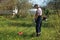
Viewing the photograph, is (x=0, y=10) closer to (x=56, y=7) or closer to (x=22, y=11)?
(x=22, y=11)

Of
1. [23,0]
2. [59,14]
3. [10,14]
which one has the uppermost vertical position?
[59,14]

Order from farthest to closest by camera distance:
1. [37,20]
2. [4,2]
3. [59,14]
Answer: [4,2], [37,20], [59,14]

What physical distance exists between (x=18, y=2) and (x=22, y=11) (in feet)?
5.60

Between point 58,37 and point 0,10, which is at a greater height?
point 58,37

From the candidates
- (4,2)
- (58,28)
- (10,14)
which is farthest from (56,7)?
(4,2)

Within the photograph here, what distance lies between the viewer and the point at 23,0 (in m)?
35.4

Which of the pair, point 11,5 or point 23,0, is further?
point 11,5

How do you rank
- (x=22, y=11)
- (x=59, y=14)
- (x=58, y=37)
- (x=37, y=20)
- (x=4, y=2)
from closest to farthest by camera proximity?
(x=59, y=14) < (x=58, y=37) < (x=37, y=20) < (x=22, y=11) < (x=4, y=2)

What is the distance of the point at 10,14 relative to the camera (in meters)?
38.3

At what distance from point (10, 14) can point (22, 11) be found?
3578 millimetres

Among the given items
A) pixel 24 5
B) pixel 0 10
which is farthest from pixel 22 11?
pixel 0 10

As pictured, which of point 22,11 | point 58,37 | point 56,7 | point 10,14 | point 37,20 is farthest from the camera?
point 10,14

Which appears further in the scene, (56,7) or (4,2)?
(4,2)

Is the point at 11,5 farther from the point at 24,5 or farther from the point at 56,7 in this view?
the point at 56,7
